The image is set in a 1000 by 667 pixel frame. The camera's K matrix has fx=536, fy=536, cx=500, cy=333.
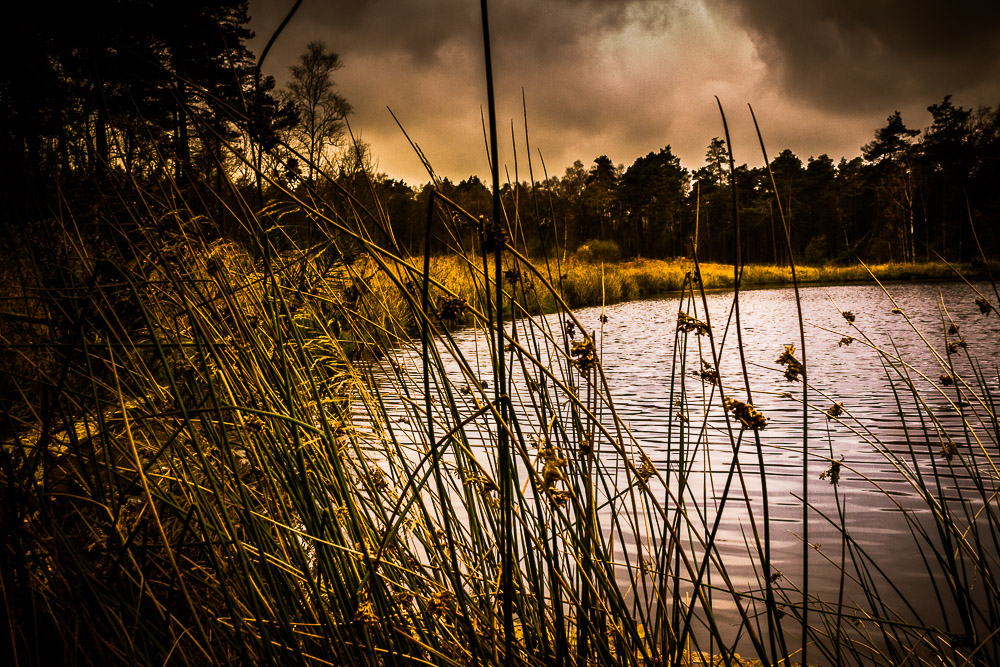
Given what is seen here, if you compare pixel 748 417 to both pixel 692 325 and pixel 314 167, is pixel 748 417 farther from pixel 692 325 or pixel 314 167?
pixel 314 167

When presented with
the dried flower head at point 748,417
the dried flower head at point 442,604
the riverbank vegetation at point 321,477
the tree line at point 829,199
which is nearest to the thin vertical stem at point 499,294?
the riverbank vegetation at point 321,477

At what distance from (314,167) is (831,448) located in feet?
5.21

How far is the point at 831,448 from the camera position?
1539mm

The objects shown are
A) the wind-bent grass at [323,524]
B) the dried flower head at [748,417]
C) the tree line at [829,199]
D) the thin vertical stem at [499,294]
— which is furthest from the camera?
the tree line at [829,199]

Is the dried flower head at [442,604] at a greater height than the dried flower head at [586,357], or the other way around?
the dried flower head at [586,357]

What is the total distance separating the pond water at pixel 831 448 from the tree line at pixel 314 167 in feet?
1.25

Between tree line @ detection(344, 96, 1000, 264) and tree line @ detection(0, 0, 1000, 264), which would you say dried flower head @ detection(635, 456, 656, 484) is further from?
tree line @ detection(344, 96, 1000, 264)

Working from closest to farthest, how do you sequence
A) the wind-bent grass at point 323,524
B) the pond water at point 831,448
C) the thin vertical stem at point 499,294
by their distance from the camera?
the thin vertical stem at point 499,294, the wind-bent grass at point 323,524, the pond water at point 831,448

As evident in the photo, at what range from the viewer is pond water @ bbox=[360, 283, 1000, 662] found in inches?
47.3

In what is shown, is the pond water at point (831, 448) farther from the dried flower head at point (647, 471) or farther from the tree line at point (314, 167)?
the tree line at point (314, 167)

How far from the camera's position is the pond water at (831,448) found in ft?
3.94

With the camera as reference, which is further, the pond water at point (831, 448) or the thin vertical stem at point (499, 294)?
the pond water at point (831, 448)

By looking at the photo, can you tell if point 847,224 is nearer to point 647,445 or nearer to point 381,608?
point 647,445

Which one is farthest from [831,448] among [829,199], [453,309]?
[829,199]
